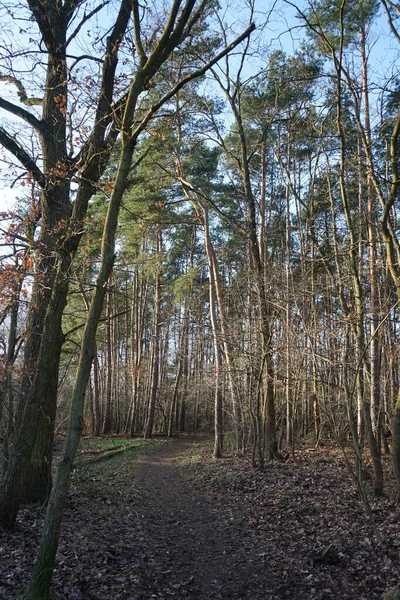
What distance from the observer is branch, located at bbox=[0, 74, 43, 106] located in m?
7.03

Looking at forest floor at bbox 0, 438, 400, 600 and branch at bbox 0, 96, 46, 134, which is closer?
forest floor at bbox 0, 438, 400, 600

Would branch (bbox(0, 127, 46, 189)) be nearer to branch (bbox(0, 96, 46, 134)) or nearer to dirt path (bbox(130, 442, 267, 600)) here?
branch (bbox(0, 96, 46, 134))

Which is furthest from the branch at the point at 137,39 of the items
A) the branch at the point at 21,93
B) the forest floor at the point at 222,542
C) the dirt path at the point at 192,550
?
the dirt path at the point at 192,550

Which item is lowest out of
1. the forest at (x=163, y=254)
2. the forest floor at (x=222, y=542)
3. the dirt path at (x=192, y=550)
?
the dirt path at (x=192, y=550)

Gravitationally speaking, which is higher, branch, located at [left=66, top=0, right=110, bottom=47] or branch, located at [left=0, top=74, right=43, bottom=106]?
branch, located at [left=66, top=0, right=110, bottom=47]

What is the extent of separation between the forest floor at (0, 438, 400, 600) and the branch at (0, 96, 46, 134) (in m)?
6.08

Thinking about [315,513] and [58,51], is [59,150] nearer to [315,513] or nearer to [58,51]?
[58,51]

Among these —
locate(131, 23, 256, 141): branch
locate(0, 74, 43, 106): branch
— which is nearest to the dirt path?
locate(131, 23, 256, 141): branch

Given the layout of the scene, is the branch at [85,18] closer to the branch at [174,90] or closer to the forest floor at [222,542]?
the branch at [174,90]

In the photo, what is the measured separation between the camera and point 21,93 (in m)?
7.35

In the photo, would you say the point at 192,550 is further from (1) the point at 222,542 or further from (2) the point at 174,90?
(2) the point at 174,90

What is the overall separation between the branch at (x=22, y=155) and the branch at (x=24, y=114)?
497 millimetres

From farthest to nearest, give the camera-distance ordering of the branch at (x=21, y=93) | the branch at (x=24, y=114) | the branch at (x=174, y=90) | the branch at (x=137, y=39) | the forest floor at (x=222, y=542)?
the branch at (x=21, y=93), the branch at (x=24, y=114), the branch at (x=137, y=39), the branch at (x=174, y=90), the forest floor at (x=222, y=542)

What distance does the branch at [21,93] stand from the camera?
7029 millimetres
